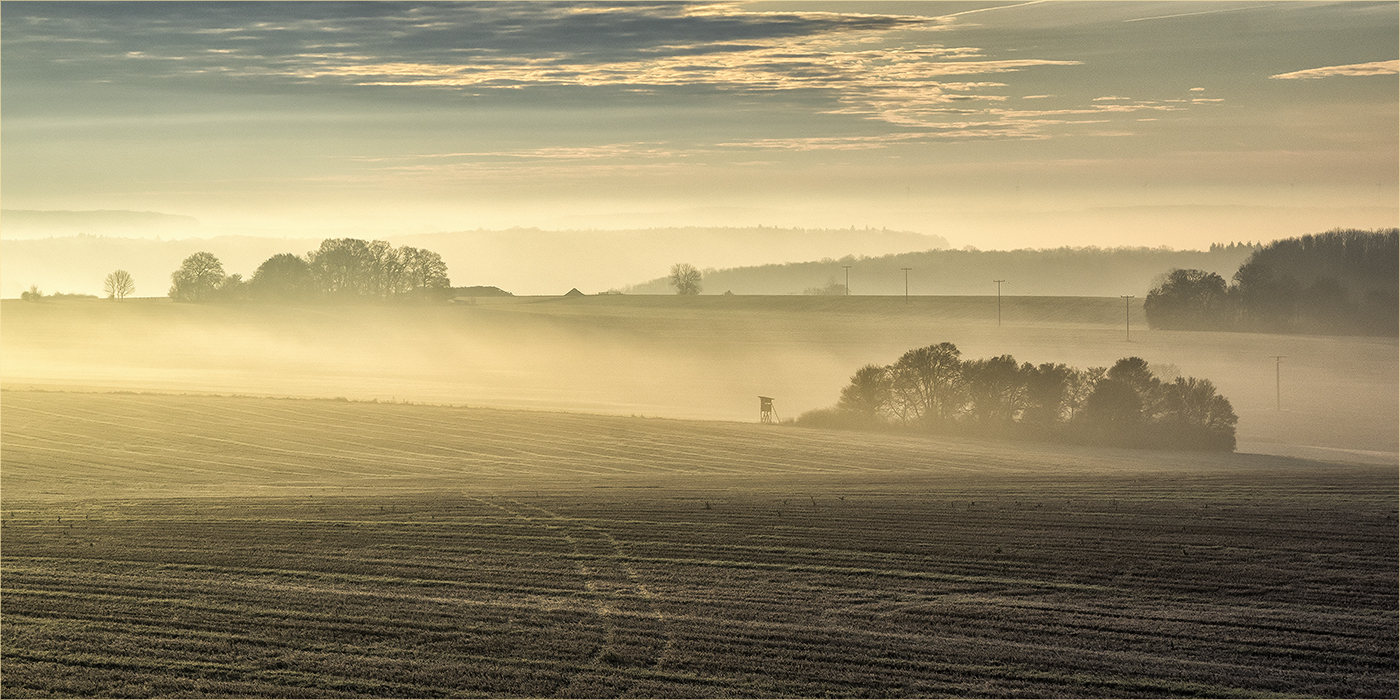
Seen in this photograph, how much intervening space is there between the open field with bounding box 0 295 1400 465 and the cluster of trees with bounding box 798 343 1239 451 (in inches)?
480

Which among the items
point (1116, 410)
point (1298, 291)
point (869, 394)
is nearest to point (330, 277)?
point (869, 394)

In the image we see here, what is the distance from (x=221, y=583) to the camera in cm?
1852

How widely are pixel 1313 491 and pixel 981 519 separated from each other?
1389 cm

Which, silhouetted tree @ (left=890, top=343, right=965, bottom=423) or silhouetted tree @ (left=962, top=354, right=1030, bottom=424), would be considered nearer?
silhouetted tree @ (left=962, top=354, right=1030, bottom=424)

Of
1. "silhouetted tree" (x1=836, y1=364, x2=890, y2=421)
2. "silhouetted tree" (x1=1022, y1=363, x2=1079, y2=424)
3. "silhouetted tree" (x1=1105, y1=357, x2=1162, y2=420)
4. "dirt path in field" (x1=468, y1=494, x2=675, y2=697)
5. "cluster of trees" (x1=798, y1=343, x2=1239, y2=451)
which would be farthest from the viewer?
"silhouetted tree" (x1=836, y1=364, x2=890, y2=421)

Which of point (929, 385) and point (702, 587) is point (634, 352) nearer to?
point (929, 385)

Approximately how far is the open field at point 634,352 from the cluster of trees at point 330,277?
2478 millimetres

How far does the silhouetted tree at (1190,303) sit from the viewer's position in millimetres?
97812

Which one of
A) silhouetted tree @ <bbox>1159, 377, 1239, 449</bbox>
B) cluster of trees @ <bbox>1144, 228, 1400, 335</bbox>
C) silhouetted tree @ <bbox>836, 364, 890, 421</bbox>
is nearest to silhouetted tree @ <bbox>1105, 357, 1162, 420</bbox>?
silhouetted tree @ <bbox>1159, 377, 1239, 449</bbox>

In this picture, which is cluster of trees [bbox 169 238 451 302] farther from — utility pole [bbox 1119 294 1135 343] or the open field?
utility pole [bbox 1119 294 1135 343]

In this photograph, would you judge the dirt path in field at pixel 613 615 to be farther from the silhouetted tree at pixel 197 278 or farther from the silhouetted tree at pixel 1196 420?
the silhouetted tree at pixel 197 278

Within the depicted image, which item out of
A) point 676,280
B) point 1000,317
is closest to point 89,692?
point 1000,317

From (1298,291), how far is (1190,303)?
31.6ft

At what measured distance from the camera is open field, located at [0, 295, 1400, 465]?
77312mm
